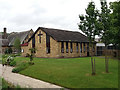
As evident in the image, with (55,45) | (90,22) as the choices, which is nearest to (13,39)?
(55,45)

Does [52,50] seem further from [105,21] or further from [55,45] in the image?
[105,21]

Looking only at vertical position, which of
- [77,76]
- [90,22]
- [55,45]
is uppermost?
[90,22]

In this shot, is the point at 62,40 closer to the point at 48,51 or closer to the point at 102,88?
the point at 48,51

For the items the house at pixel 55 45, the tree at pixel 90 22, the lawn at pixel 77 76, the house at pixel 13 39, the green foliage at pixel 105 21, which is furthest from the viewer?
the house at pixel 13 39

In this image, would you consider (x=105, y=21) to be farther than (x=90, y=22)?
Yes

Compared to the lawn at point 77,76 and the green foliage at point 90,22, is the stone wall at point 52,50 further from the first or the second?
the green foliage at point 90,22

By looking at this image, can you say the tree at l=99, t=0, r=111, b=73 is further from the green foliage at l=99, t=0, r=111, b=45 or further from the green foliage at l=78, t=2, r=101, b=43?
the green foliage at l=78, t=2, r=101, b=43

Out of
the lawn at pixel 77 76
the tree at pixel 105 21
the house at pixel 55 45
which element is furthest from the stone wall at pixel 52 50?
the tree at pixel 105 21

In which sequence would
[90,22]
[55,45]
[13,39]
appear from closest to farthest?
[90,22] → [55,45] → [13,39]

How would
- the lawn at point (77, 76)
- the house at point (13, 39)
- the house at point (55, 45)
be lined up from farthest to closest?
1. the house at point (13, 39)
2. the house at point (55, 45)
3. the lawn at point (77, 76)

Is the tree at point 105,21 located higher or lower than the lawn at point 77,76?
higher

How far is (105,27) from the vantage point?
36.6 feet

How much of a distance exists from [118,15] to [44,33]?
60.5ft

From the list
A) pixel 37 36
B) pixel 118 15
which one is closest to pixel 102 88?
pixel 118 15
